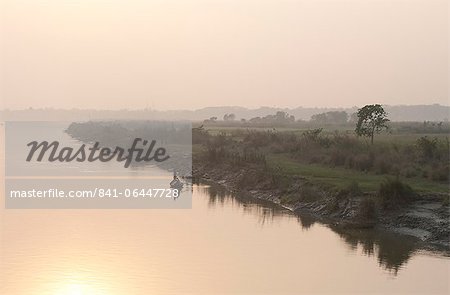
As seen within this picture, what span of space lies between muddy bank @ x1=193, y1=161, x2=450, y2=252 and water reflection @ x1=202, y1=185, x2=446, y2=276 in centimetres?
61

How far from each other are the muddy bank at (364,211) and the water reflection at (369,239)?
2.01 ft

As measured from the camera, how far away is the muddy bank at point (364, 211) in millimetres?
32188

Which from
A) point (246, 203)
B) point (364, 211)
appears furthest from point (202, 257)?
point (246, 203)

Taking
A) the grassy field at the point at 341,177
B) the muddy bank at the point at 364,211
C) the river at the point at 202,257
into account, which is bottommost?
the river at the point at 202,257

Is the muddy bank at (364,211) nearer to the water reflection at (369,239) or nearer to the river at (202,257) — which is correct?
the water reflection at (369,239)

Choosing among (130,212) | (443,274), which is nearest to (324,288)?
(443,274)

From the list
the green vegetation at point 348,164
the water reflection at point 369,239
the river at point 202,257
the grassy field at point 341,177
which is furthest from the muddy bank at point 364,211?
the river at point 202,257

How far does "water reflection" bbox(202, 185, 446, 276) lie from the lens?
28.2 metres

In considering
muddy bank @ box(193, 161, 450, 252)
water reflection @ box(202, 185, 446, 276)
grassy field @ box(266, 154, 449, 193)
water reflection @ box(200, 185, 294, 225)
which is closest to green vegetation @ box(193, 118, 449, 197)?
grassy field @ box(266, 154, 449, 193)

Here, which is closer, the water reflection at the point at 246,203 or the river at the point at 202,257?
the river at the point at 202,257

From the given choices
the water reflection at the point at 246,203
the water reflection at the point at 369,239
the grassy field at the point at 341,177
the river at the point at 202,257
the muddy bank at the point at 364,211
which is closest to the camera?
the river at the point at 202,257

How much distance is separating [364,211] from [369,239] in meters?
3.19

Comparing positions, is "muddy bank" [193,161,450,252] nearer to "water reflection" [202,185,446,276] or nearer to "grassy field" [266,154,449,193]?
"water reflection" [202,185,446,276]

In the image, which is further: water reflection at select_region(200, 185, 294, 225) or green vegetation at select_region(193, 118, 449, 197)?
green vegetation at select_region(193, 118, 449, 197)
